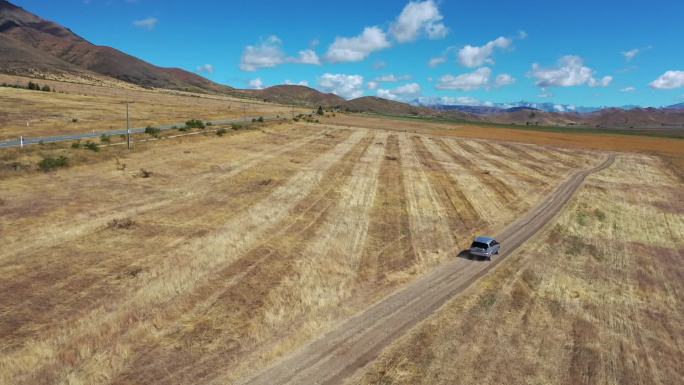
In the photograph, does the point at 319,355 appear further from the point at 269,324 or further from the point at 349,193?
the point at 349,193

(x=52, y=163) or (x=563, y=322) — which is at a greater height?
(x=52, y=163)

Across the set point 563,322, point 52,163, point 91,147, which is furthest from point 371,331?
point 91,147

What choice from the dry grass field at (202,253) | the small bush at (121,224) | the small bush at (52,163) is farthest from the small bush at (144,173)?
the small bush at (121,224)

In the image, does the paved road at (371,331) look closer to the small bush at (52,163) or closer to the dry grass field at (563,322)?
the dry grass field at (563,322)

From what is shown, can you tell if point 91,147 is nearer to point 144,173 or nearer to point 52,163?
point 52,163

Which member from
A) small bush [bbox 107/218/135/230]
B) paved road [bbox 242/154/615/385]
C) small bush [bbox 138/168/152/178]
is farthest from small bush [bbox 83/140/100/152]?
paved road [bbox 242/154/615/385]

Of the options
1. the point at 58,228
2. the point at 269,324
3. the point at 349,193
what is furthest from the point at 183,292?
the point at 349,193

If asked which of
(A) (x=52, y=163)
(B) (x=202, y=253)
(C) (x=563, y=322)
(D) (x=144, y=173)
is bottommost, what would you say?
(C) (x=563, y=322)
